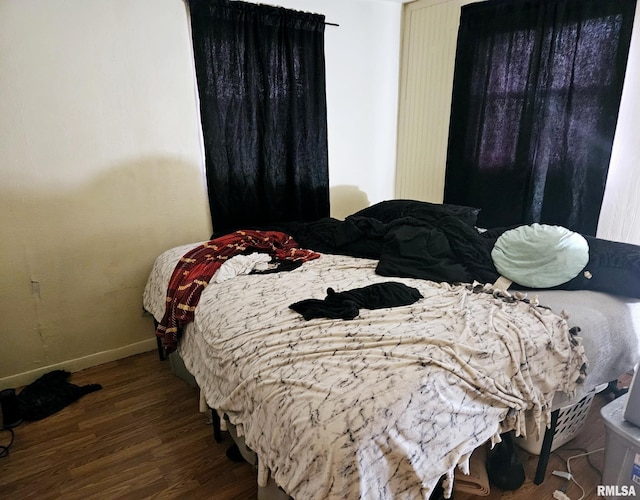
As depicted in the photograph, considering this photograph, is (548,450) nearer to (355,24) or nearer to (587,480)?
(587,480)

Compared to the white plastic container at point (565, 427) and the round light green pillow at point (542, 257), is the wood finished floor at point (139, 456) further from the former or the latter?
the round light green pillow at point (542, 257)

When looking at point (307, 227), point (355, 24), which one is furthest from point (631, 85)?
point (307, 227)

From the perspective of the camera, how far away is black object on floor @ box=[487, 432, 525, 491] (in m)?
1.61

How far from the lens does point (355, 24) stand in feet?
10.3

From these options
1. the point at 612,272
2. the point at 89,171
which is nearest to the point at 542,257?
the point at 612,272

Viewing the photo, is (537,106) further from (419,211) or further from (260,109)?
(260,109)

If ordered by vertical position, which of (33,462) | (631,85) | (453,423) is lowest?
(33,462)

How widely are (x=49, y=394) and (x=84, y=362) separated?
31 cm

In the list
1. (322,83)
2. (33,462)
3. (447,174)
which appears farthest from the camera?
(447,174)

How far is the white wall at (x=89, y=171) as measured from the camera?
2.11 metres

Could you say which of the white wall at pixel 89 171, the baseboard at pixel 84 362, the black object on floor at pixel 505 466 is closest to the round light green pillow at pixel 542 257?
the black object on floor at pixel 505 466

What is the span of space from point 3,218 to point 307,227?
1.70 metres

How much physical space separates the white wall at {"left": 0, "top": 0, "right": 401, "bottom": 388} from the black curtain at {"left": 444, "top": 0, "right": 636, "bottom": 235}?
4.31ft

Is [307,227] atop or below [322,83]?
below
